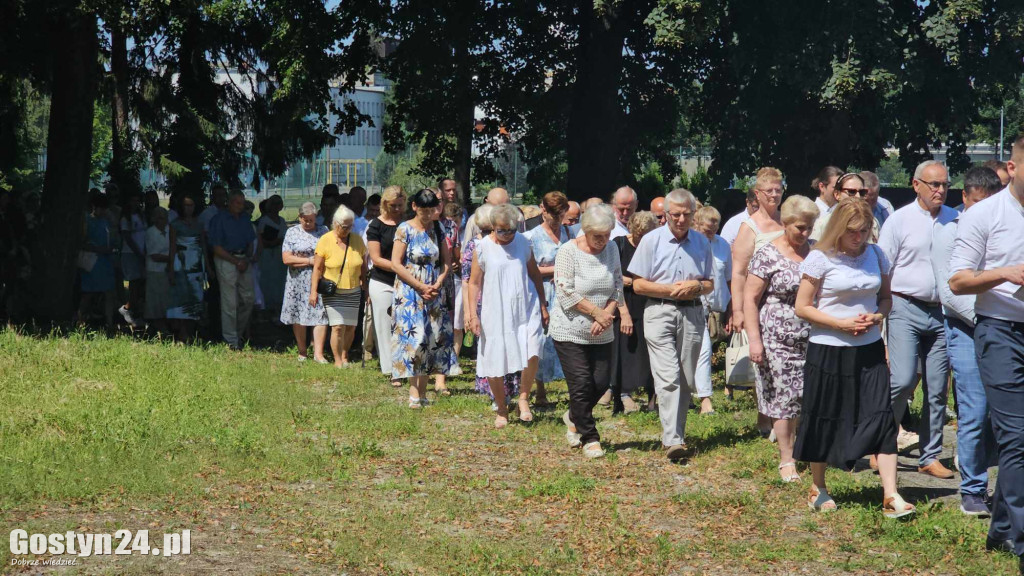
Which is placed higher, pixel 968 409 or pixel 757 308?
pixel 757 308

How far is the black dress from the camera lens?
33.4ft

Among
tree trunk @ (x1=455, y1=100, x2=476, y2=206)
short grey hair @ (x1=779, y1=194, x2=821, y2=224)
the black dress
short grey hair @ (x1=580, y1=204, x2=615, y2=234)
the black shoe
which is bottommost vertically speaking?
the black shoe

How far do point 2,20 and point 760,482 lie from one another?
→ 37.1 ft

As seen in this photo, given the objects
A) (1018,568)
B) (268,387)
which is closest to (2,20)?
(268,387)

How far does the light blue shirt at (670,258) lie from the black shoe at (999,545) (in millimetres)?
2986

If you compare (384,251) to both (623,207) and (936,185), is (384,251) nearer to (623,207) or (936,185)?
(623,207)

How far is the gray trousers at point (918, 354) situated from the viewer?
7.88 m

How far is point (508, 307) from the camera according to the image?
966cm

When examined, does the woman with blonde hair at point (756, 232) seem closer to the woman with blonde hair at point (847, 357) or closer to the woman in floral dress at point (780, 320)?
the woman in floral dress at point (780, 320)

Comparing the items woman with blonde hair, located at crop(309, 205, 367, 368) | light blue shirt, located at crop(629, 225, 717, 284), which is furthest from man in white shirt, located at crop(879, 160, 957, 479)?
woman with blonde hair, located at crop(309, 205, 367, 368)

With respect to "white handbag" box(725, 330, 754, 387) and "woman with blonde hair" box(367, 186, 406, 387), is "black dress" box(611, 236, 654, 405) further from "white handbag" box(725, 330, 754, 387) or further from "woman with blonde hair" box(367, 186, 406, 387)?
"woman with blonde hair" box(367, 186, 406, 387)

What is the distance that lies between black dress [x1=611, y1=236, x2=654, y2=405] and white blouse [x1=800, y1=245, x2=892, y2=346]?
10.6ft

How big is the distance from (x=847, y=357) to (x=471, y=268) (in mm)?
4181

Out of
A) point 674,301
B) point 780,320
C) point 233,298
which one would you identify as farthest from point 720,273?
point 233,298
